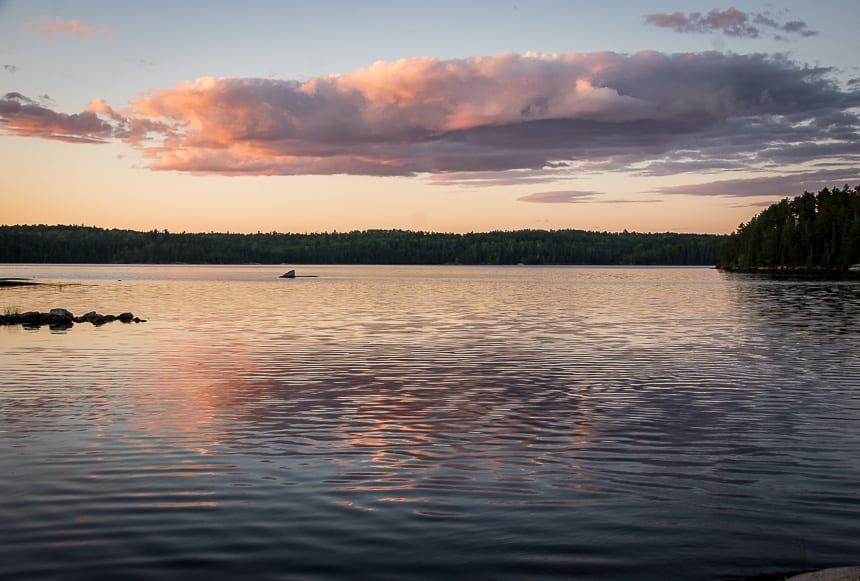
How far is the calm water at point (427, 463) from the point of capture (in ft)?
37.4

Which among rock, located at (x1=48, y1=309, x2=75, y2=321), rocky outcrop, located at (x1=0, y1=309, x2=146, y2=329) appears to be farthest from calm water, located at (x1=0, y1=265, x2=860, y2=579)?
rock, located at (x1=48, y1=309, x2=75, y2=321)

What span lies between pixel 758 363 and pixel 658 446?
17724mm

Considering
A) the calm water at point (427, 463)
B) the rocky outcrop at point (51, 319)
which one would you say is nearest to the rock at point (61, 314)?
the rocky outcrop at point (51, 319)

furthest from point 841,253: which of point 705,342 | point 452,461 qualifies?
point 452,461

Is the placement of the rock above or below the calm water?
above

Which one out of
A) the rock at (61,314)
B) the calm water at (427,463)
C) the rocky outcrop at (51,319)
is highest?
the rock at (61,314)

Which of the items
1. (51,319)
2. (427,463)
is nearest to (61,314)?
(51,319)

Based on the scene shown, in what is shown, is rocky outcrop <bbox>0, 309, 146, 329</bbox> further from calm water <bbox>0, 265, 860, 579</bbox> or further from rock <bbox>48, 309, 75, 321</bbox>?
calm water <bbox>0, 265, 860, 579</bbox>

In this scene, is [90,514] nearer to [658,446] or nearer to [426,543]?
[426,543]

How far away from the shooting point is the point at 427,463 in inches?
643

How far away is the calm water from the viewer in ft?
37.4

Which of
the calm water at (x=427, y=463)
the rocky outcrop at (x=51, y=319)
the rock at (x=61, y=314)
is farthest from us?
the rock at (x=61, y=314)

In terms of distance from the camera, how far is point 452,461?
16.5 m

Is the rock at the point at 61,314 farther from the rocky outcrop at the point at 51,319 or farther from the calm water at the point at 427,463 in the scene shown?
the calm water at the point at 427,463
